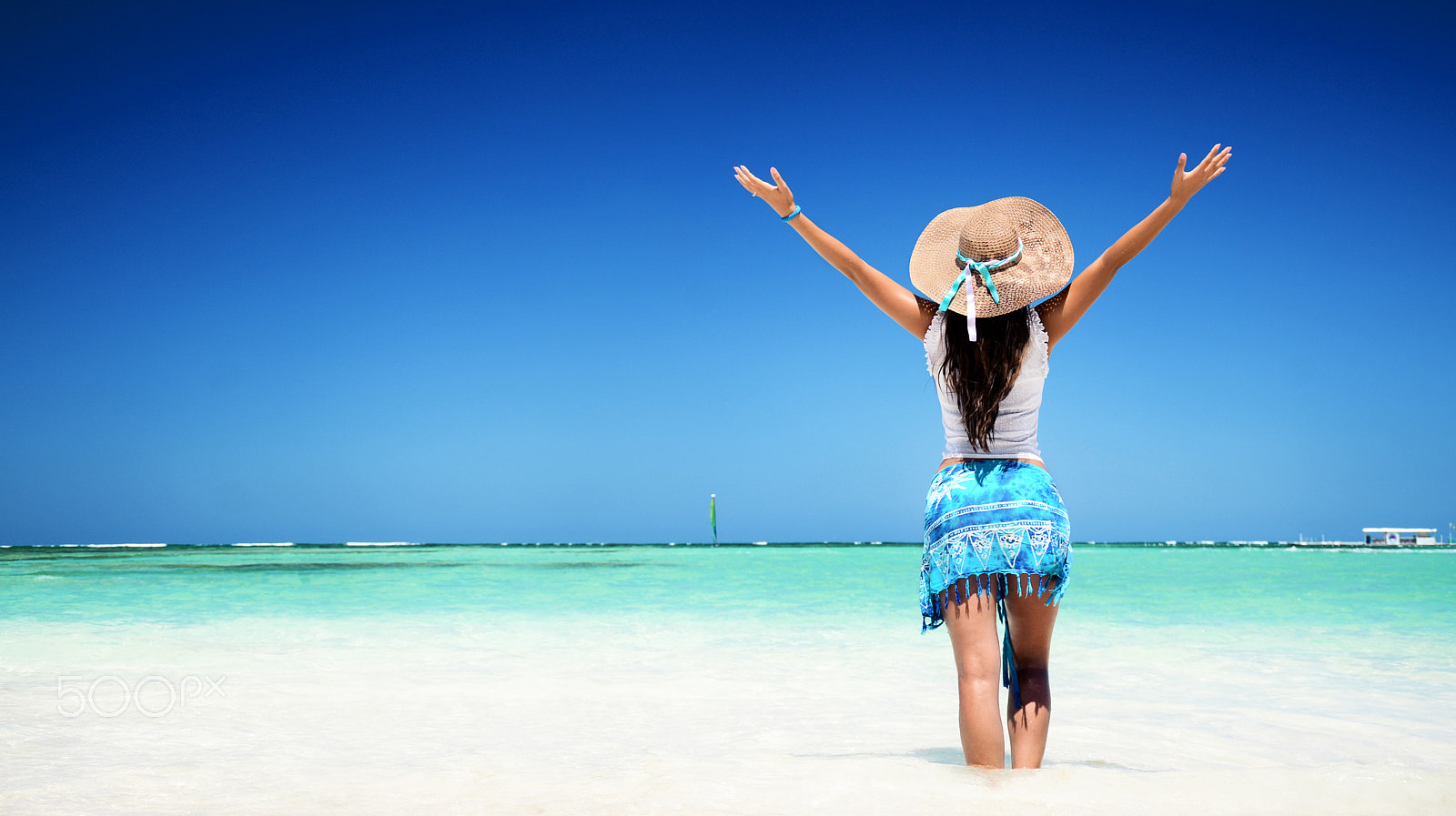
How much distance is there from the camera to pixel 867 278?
233 cm

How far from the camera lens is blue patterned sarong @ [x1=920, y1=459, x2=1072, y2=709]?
2.14 meters

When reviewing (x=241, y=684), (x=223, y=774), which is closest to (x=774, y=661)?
(x=241, y=684)

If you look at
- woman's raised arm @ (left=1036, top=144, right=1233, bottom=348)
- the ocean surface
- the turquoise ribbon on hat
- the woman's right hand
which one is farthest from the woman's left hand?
the ocean surface

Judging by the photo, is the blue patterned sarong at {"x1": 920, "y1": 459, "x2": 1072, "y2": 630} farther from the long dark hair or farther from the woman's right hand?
the woman's right hand

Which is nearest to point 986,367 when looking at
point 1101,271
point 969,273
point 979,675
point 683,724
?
point 969,273

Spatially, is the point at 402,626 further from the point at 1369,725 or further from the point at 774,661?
the point at 1369,725

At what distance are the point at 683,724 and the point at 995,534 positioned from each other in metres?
2.04

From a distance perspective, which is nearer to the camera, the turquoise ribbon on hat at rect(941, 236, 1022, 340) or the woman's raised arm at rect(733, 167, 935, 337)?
the turquoise ribbon on hat at rect(941, 236, 1022, 340)

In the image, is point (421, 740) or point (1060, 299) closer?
point (1060, 299)

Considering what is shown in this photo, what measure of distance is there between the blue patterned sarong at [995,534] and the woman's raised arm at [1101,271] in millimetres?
378

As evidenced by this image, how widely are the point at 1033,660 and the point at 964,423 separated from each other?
0.70m

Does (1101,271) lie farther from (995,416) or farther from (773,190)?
(773,190)

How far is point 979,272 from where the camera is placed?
84.5 inches

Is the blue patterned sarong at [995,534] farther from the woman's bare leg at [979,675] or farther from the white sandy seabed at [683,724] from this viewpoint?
the white sandy seabed at [683,724]
